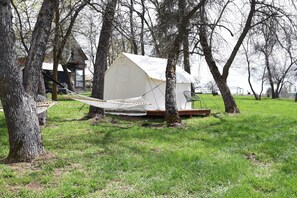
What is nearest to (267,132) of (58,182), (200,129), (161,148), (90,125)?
(200,129)

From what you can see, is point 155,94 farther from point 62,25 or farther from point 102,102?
point 62,25

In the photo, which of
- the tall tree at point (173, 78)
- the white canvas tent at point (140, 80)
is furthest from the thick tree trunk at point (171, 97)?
the white canvas tent at point (140, 80)

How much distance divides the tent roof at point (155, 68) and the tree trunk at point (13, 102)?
22.8ft

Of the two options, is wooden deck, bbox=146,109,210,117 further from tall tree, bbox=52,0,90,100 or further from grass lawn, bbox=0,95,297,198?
tall tree, bbox=52,0,90,100

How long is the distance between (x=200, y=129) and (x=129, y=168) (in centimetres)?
429

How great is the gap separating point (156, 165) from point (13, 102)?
7.57ft

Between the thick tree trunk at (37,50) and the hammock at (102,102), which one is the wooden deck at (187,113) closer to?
the hammock at (102,102)

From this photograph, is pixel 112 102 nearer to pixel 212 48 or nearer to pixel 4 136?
pixel 4 136

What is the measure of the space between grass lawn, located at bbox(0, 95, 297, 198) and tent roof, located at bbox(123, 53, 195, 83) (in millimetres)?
4022

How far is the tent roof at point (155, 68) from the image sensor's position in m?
11.9

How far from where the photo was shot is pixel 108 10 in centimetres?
756

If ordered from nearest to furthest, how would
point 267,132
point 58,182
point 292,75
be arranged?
point 58,182 < point 267,132 < point 292,75

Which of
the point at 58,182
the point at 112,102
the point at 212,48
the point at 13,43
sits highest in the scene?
the point at 212,48

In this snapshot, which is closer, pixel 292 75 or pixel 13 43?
pixel 13 43
